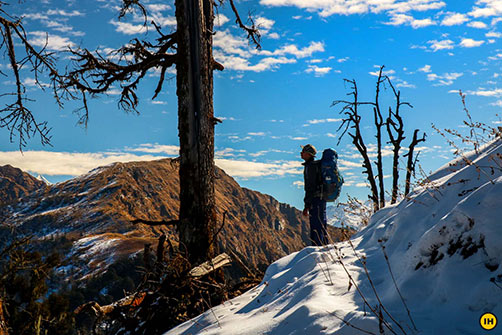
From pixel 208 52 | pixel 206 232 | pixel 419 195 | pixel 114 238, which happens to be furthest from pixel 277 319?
pixel 114 238

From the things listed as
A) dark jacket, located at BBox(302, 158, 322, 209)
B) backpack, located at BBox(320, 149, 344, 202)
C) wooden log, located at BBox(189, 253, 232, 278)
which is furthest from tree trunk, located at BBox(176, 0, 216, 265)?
backpack, located at BBox(320, 149, 344, 202)

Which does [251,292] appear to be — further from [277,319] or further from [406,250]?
[406,250]

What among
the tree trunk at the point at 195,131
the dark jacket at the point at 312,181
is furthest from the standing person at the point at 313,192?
the tree trunk at the point at 195,131

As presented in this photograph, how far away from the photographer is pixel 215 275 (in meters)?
6.20

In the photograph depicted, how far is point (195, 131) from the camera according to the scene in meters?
6.62

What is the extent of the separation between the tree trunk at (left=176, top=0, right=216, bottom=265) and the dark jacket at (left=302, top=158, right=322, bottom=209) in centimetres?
214

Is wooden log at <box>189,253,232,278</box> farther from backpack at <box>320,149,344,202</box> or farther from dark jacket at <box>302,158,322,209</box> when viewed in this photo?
backpack at <box>320,149,344,202</box>

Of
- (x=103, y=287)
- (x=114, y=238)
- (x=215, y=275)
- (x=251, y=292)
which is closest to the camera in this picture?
(x=251, y=292)

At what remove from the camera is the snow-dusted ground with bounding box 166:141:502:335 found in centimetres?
262

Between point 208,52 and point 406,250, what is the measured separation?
4842 millimetres

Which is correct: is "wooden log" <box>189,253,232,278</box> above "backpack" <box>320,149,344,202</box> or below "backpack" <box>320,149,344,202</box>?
below

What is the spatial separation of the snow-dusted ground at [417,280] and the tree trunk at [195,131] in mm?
2148

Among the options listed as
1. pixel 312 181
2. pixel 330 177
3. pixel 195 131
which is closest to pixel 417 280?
pixel 195 131

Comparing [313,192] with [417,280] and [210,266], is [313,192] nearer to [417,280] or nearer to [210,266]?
[210,266]
